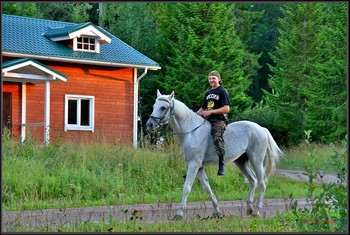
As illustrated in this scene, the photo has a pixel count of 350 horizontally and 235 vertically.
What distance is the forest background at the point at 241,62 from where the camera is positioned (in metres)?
35.4

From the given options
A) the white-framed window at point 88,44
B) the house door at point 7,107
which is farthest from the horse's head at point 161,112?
the white-framed window at point 88,44

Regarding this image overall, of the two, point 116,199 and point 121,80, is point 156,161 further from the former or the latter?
point 121,80

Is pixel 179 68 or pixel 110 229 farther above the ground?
pixel 179 68

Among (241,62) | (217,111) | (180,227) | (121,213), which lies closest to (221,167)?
(217,111)

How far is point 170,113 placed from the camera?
1153 centimetres

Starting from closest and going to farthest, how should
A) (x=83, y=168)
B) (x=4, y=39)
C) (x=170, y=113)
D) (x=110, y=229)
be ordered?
(x=110, y=229), (x=170, y=113), (x=83, y=168), (x=4, y=39)

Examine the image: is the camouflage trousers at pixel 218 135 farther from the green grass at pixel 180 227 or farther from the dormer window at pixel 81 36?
the dormer window at pixel 81 36

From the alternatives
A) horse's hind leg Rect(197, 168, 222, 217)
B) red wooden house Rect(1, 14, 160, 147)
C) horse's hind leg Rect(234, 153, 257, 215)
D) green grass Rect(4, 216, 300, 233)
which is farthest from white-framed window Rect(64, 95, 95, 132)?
green grass Rect(4, 216, 300, 233)

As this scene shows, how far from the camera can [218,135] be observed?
11805mm

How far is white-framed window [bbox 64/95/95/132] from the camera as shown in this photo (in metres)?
28.7

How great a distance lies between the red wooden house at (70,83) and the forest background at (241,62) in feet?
21.3

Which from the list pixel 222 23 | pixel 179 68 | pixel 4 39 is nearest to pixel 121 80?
pixel 4 39

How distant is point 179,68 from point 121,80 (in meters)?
7.98

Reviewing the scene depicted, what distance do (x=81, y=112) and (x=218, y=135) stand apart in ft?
58.8
